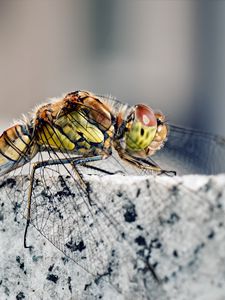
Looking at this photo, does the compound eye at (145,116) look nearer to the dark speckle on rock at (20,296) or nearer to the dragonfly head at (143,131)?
the dragonfly head at (143,131)

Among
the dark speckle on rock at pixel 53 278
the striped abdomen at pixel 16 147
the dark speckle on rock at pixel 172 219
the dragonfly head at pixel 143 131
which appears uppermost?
the dark speckle on rock at pixel 172 219

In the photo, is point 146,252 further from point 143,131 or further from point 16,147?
point 16,147

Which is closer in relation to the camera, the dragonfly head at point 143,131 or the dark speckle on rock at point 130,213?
the dark speckle on rock at point 130,213

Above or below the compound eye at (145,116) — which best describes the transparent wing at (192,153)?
below

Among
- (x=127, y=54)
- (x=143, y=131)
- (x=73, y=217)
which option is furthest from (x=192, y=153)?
(x=127, y=54)

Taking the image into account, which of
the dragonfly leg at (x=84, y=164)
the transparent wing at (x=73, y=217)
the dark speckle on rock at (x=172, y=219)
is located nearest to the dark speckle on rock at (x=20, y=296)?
the transparent wing at (x=73, y=217)

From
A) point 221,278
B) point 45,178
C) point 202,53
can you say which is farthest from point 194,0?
point 221,278

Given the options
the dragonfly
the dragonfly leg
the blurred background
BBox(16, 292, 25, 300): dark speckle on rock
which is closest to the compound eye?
the dragonfly

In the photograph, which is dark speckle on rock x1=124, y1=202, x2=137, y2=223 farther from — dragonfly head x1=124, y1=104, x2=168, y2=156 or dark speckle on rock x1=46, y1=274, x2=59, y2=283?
dragonfly head x1=124, y1=104, x2=168, y2=156
